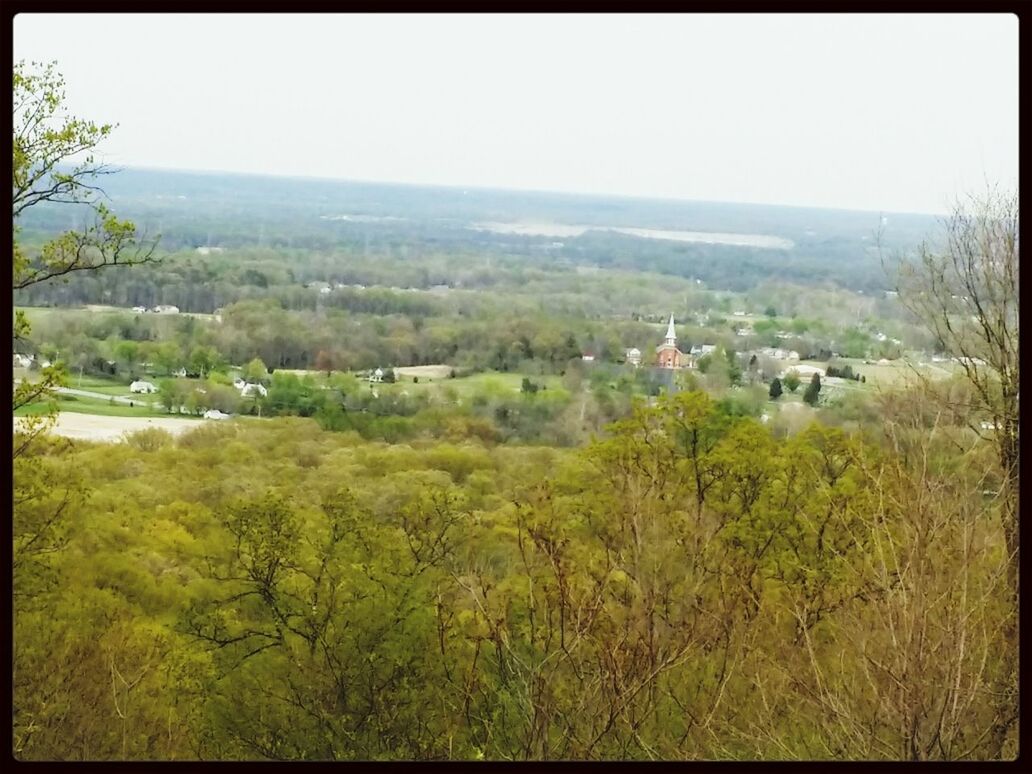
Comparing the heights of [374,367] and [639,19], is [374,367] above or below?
below

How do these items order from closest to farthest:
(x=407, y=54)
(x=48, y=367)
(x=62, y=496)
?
(x=48, y=367) → (x=407, y=54) → (x=62, y=496)

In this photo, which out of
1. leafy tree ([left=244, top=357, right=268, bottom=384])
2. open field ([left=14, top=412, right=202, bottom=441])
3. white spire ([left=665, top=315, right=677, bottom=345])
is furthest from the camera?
leafy tree ([left=244, top=357, right=268, bottom=384])

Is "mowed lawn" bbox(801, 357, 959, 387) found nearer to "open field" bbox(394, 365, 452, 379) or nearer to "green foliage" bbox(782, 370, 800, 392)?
"green foliage" bbox(782, 370, 800, 392)

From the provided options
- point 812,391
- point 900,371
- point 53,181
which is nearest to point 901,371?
point 900,371

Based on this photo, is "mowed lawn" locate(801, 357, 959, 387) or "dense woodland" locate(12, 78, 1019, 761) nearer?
"dense woodland" locate(12, 78, 1019, 761)

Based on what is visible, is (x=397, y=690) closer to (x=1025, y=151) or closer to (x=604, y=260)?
(x=604, y=260)

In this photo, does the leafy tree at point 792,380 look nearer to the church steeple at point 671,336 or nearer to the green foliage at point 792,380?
the green foliage at point 792,380

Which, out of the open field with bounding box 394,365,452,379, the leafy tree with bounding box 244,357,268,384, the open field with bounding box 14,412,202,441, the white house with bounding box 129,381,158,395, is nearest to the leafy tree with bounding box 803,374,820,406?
the open field with bounding box 394,365,452,379
